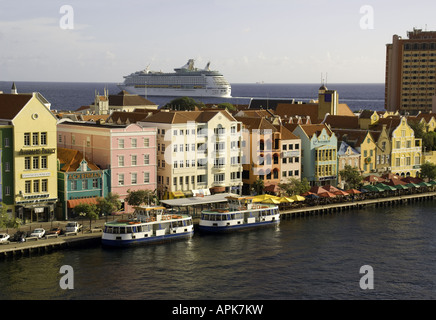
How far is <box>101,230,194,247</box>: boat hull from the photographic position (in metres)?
81.6

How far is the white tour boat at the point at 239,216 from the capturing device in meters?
90.9

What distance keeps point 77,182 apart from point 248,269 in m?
28.6

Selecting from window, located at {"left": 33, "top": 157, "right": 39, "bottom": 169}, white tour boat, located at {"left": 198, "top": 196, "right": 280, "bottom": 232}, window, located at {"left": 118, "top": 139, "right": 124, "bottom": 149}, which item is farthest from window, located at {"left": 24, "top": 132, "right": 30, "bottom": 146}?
white tour boat, located at {"left": 198, "top": 196, "right": 280, "bottom": 232}

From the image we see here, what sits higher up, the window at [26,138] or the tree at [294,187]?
the window at [26,138]

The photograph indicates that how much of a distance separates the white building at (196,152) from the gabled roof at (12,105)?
21.2 metres

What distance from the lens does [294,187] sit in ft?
349

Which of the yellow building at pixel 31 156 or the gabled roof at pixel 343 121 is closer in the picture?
the yellow building at pixel 31 156

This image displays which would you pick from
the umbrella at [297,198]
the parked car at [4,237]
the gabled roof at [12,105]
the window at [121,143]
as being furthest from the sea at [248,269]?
the gabled roof at [12,105]

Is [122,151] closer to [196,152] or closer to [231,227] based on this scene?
[196,152]

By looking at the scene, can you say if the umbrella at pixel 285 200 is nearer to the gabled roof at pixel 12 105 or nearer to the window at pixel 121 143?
the window at pixel 121 143

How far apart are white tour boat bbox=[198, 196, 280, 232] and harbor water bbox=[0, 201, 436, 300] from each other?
60.6 inches

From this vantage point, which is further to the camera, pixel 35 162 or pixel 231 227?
pixel 231 227

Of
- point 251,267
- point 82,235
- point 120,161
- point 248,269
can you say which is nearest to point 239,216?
point 120,161
